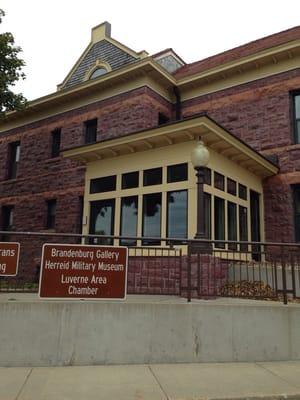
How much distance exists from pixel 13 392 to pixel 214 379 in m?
2.78

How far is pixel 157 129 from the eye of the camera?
1115 centimetres

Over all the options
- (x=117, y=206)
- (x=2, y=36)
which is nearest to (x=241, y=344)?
(x=117, y=206)

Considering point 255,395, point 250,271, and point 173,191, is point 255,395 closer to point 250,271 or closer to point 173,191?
point 250,271

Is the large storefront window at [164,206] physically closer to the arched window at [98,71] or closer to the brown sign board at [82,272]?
the brown sign board at [82,272]

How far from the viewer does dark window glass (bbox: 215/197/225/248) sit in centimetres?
1133

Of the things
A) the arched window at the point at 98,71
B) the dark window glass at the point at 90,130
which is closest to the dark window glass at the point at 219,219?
the dark window glass at the point at 90,130

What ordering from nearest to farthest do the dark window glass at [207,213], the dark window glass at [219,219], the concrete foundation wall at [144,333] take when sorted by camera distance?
1. the concrete foundation wall at [144,333]
2. the dark window glass at [207,213]
3. the dark window glass at [219,219]

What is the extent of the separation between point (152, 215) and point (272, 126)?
587 centimetres

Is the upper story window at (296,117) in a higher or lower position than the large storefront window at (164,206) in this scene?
higher

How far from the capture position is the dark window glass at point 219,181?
11402mm

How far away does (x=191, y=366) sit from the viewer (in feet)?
21.9

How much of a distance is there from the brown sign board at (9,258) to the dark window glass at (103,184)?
19.2 ft

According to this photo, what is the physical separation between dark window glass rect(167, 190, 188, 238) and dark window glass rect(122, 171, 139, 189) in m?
1.39

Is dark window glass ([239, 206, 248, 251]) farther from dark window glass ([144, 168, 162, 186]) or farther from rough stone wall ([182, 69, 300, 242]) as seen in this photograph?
dark window glass ([144, 168, 162, 186])
